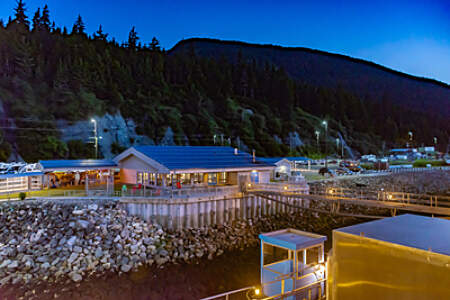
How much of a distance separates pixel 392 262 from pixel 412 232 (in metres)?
1.15

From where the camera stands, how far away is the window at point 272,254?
1541 centimetres

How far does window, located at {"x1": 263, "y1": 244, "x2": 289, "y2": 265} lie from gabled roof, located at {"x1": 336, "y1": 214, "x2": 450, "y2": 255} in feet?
28.5

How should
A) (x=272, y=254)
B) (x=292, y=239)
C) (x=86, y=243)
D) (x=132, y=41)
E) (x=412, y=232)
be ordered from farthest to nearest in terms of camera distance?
(x=132, y=41), (x=86, y=243), (x=272, y=254), (x=292, y=239), (x=412, y=232)

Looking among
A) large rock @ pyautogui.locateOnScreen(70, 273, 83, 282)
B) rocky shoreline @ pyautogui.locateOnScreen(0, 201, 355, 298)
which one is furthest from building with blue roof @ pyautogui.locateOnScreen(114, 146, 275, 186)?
large rock @ pyautogui.locateOnScreen(70, 273, 83, 282)

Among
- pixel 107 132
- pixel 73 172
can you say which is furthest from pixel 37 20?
pixel 73 172

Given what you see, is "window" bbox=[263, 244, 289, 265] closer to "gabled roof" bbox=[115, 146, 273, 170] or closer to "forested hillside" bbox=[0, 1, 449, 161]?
"gabled roof" bbox=[115, 146, 273, 170]

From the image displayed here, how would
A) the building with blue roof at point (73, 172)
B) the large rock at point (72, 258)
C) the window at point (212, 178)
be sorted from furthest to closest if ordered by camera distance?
the window at point (212, 178) → the building with blue roof at point (73, 172) → the large rock at point (72, 258)

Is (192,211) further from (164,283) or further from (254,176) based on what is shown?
(254,176)

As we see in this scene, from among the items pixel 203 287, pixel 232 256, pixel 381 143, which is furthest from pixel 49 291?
pixel 381 143

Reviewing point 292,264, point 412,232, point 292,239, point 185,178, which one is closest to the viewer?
point 412,232

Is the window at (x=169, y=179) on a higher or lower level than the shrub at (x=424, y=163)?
higher

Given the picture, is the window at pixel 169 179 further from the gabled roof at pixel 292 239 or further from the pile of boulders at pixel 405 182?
the pile of boulders at pixel 405 182

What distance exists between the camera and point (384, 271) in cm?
538

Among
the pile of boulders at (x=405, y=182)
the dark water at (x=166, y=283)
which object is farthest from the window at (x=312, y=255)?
the pile of boulders at (x=405, y=182)
